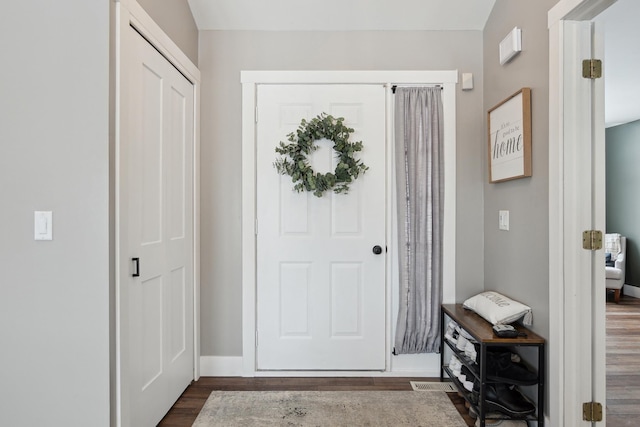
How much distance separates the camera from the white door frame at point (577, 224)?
1.66 meters

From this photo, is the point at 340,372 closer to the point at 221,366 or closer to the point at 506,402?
the point at 221,366

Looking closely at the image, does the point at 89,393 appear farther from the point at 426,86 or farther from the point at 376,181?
the point at 426,86

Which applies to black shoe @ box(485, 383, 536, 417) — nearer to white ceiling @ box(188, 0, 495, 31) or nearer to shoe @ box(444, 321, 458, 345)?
shoe @ box(444, 321, 458, 345)

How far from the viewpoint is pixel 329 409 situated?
2.12 m

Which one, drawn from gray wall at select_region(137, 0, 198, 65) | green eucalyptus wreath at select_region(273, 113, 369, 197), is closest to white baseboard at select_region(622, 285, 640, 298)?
green eucalyptus wreath at select_region(273, 113, 369, 197)

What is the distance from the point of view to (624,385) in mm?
2377

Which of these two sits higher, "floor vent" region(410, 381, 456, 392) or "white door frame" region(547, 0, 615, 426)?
"white door frame" region(547, 0, 615, 426)

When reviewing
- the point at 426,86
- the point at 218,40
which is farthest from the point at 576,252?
the point at 218,40

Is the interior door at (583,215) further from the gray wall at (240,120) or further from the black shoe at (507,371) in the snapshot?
the gray wall at (240,120)

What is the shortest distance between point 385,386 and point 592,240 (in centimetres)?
154

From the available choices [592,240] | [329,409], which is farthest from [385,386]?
[592,240]

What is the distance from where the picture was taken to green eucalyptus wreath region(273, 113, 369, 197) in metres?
2.43

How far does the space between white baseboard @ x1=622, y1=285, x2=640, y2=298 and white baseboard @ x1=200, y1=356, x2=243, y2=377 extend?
5.30 m

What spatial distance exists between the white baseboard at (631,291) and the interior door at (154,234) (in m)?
5.64
